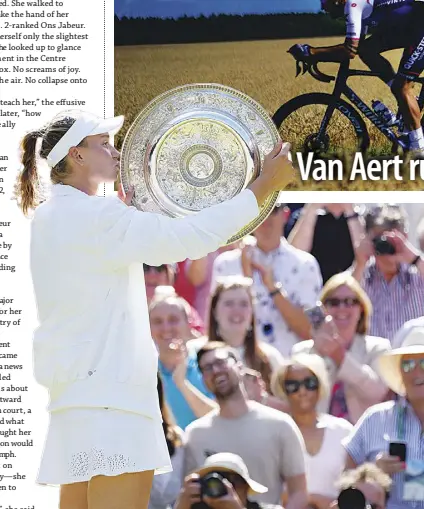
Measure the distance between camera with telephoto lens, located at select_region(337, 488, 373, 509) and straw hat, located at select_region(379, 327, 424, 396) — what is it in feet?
1.33

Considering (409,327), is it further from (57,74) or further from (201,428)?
(57,74)

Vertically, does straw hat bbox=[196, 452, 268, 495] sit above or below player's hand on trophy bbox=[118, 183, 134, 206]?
below

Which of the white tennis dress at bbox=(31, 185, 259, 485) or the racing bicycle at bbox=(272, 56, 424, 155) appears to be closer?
the white tennis dress at bbox=(31, 185, 259, 485)

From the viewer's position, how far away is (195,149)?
4227 mm

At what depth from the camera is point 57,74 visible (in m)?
4.23

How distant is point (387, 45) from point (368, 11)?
0.48 feet

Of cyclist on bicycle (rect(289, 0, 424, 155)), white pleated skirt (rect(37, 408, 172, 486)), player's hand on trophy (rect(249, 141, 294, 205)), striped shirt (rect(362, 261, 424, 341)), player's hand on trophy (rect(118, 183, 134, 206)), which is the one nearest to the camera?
white pleated skirt (rect(37, 408, 172, 486))

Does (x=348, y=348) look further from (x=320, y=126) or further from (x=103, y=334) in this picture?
(x=103, y=334)

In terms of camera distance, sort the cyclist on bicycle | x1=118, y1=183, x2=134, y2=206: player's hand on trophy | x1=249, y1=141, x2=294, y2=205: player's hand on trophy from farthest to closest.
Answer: the cyclist on bicycle, x1=118, y1=183, x2=134, y2=206: player's hand on trophy, x1=249, y1=141, x2=294, y2=205: player's hand on trophy

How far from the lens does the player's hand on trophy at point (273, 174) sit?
3009 mm

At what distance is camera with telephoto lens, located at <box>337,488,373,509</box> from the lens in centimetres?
418

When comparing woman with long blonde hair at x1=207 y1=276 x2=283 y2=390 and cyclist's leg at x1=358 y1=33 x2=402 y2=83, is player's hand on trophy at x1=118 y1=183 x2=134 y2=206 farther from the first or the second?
cyclist's leg at x1=358 y1=33 x2=402 y2=83

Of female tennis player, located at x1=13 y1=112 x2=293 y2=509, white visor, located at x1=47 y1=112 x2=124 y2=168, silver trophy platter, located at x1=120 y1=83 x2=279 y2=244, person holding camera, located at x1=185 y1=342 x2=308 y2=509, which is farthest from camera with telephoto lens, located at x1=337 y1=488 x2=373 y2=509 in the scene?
white visor, located at x1=47 y1=112 x2=124 y2=168

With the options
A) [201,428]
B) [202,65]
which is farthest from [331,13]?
[201,428]
